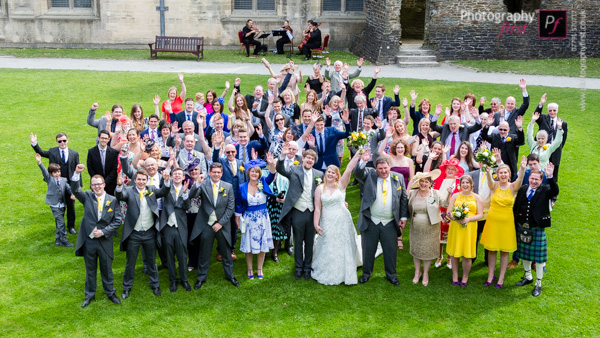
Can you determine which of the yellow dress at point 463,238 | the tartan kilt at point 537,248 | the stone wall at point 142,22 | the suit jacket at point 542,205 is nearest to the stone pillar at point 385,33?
the stone wall at point 142,22

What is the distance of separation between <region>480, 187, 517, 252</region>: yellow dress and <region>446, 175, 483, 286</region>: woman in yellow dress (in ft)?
0.80

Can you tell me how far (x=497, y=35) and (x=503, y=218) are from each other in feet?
57.7

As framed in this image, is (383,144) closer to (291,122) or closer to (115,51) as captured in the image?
(291,122)

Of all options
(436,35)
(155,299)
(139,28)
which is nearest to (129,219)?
(155,299)

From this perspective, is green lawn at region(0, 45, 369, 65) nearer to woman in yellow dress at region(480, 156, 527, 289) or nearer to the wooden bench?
the wooden bench

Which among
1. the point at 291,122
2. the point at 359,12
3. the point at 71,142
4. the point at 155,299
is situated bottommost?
the point at 155,299

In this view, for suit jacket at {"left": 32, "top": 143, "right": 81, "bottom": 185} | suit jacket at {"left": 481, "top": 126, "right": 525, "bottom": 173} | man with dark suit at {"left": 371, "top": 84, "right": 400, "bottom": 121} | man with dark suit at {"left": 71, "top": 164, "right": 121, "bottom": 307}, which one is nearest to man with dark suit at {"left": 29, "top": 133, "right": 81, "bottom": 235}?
suit jacket at {"left": 32, "top": 143, "right": 81, "bottom": 185}

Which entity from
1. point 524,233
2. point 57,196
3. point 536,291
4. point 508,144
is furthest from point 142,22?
point 536,291

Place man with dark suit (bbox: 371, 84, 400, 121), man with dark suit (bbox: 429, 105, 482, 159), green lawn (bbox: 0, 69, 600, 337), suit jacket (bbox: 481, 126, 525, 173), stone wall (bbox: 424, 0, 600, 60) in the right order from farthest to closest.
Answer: stone wall (bbox: 424, 0, 600, 60), man with dark suit (bbox: 371, 84, 400, 121), suit jacket (bbox: 481, 126, 525, 173), man with dark suit (bbox: 429, 105, 482, 159), green lawn (bbox: 0, 69, 600, 337)

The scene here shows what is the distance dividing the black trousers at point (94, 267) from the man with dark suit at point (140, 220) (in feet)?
0.77

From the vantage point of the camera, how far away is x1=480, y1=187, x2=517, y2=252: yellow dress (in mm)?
9391

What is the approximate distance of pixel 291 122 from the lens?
1207 cm

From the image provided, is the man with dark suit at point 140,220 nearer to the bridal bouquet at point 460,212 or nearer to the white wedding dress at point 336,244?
A: the white wedding dress at point 336,244

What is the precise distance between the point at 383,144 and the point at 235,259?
2.95 metres
